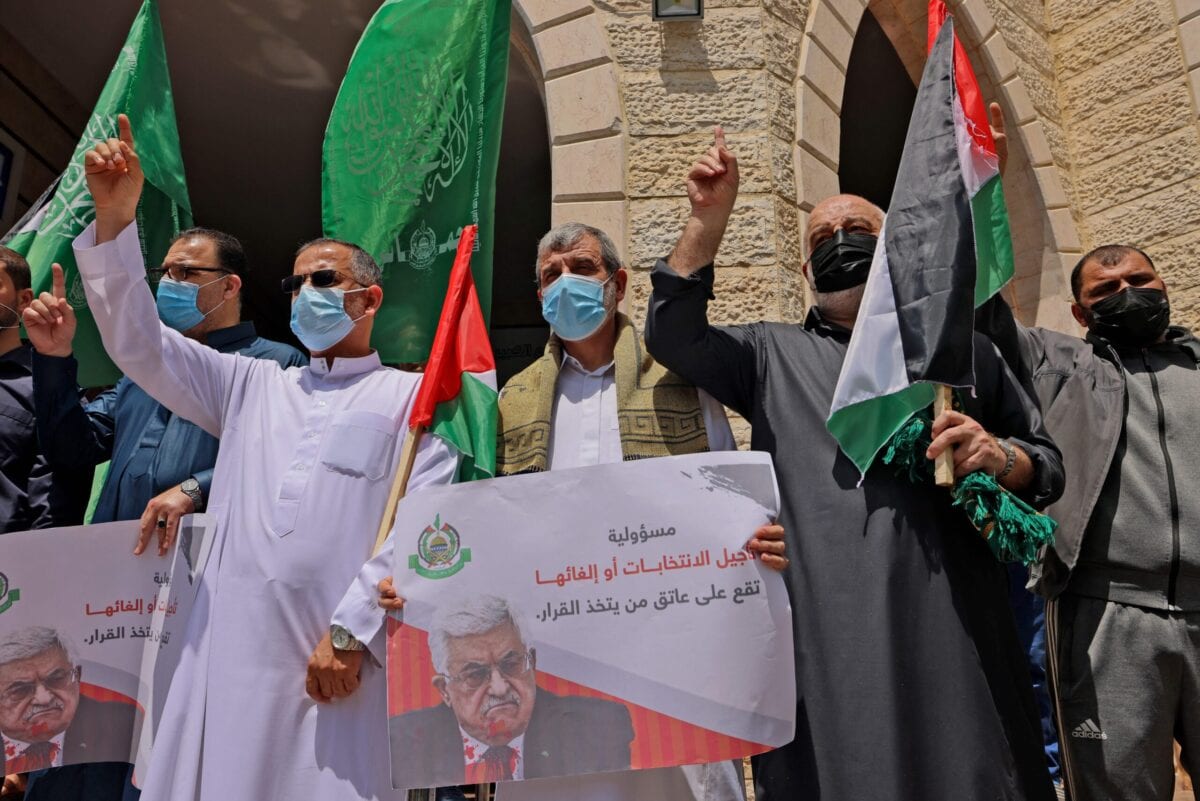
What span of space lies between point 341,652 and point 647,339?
3.44 feet

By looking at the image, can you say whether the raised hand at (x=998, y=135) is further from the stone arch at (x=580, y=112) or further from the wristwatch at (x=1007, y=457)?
the stone arch at (x=580, y=112)

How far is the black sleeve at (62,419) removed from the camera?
2.91 meters

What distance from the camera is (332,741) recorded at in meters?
2.48

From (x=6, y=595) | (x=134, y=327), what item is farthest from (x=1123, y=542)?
(x=6, y=595)

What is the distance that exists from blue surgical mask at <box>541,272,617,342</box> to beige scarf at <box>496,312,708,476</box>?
99 mm

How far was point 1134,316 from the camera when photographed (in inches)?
124

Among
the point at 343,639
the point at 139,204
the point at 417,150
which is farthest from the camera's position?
the point at 139,204

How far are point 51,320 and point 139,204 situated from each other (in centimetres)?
110

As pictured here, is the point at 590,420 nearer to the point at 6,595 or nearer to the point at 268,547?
the point at 268,547

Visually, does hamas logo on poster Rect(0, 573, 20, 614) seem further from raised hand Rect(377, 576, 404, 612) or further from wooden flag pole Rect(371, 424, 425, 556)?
raised hand Rect(377, 576, 404, 612)

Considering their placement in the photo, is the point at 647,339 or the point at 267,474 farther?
the point at 267,474

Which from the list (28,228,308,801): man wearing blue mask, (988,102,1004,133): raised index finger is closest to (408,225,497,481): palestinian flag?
(28,228,308,801): man wearing blue mask

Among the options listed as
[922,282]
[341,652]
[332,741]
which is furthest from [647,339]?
[332,741]

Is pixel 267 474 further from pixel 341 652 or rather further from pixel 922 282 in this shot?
pixel 922 282
